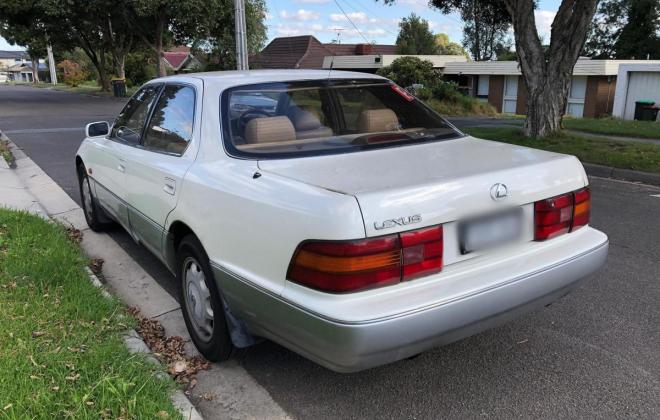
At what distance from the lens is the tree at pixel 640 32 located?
4734 cm

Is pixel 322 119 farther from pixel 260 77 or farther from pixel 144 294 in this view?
pixel 144 294

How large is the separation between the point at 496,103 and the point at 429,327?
125 feet

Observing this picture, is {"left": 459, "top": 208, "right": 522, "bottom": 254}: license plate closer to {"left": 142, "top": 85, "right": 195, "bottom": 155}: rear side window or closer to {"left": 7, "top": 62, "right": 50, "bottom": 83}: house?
{"left": 142, "top": 85, "right": 195, "bottom": 155}: rear side window

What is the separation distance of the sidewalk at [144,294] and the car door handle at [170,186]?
0.92m

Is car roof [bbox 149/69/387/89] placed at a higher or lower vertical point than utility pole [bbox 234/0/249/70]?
lower

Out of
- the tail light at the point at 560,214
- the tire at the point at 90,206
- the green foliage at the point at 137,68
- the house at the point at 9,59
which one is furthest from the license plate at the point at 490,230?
the house at the point at 9,59

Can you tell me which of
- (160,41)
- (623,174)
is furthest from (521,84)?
(623,174)

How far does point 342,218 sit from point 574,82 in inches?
1435

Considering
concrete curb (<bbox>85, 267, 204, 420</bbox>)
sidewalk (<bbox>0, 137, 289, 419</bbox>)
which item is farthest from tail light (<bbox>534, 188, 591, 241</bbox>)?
concrete curb (<bbox>85, 267, 204, 420</bbox>)

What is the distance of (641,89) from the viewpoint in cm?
2980

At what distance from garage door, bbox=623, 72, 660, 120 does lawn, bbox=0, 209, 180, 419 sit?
31350 millimetres

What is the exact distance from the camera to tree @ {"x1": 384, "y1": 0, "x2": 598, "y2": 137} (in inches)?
402

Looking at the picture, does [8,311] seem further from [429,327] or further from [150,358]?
[429,327]

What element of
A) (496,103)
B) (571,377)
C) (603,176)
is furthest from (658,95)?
(571,377)
